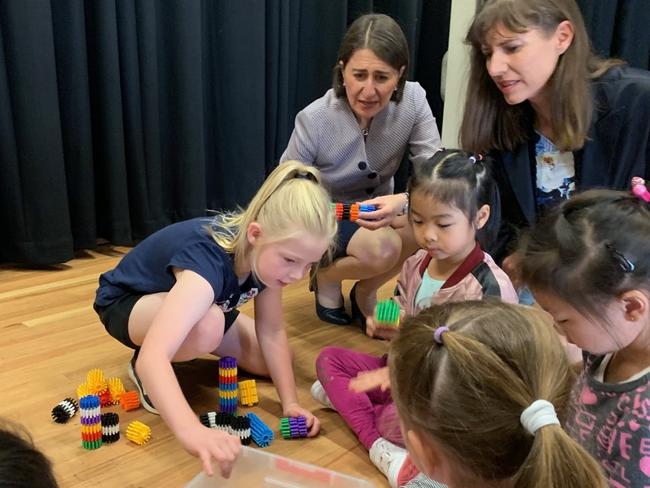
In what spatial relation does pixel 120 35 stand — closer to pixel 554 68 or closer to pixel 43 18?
pixel 43 18

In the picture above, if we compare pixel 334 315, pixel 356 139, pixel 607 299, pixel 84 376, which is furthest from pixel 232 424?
pixel 356 139

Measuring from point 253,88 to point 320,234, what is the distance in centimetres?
152

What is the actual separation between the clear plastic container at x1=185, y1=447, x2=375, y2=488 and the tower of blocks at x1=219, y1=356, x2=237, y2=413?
0.83 ft

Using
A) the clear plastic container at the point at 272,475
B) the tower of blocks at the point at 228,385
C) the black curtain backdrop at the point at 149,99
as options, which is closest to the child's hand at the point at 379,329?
the tower of blocks at the point at 228,385

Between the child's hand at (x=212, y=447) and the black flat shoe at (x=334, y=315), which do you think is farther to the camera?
the black flat shoe at (x=334, y=315)

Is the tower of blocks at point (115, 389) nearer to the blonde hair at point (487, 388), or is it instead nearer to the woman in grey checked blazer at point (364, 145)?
the woman in grey checked blazer at point (364, 145)

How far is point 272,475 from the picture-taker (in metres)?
1.16

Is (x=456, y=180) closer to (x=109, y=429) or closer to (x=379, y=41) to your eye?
(x=379, y=41)

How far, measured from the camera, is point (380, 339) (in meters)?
1.78

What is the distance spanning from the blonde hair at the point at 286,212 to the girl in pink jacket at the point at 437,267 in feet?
0.78

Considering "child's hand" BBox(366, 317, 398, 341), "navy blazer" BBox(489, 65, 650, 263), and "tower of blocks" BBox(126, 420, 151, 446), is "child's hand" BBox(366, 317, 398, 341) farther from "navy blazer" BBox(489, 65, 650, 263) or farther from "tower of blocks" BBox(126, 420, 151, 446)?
A: "tower of blocks" BBox(126, 420, 151, 446)

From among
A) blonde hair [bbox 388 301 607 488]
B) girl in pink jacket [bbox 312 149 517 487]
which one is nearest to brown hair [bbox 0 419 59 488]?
blonde hair [bbox 388 301 607 488]

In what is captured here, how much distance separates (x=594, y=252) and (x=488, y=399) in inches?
11.9

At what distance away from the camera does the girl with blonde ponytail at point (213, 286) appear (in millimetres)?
1116
